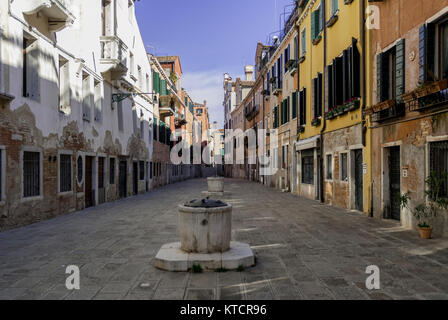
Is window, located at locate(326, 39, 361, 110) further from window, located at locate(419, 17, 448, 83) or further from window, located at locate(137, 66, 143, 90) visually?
window, located at locate(137, 66, 143, 90)

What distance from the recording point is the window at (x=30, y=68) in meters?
10.5

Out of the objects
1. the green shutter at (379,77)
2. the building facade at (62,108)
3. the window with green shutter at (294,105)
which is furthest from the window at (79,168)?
the window with green shutter at (294,105)

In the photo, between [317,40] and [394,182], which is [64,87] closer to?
[317,40]

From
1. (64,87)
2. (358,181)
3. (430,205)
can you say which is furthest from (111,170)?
(430,205)

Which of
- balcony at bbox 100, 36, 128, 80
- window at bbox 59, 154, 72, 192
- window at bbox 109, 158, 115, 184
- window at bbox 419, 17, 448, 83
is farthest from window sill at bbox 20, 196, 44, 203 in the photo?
window at bbox 419, 17, 448, 83

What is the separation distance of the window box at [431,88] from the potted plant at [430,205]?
1.60m

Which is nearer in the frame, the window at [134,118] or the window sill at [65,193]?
the window sill at [65,193]

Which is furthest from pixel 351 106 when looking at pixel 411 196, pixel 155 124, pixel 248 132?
pixel 248 132

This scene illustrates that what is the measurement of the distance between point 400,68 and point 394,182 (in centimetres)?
293

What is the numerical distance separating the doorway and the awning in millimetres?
8785

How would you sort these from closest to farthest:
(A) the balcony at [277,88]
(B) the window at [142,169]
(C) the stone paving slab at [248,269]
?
(C) the stone paving slab at [248,269], (B) the window at [142,169], (A) the balcony at [277,88]

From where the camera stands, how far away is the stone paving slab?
14.9 feet

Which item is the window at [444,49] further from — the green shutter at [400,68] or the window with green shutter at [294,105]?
the window with green shutter at [294,105]
